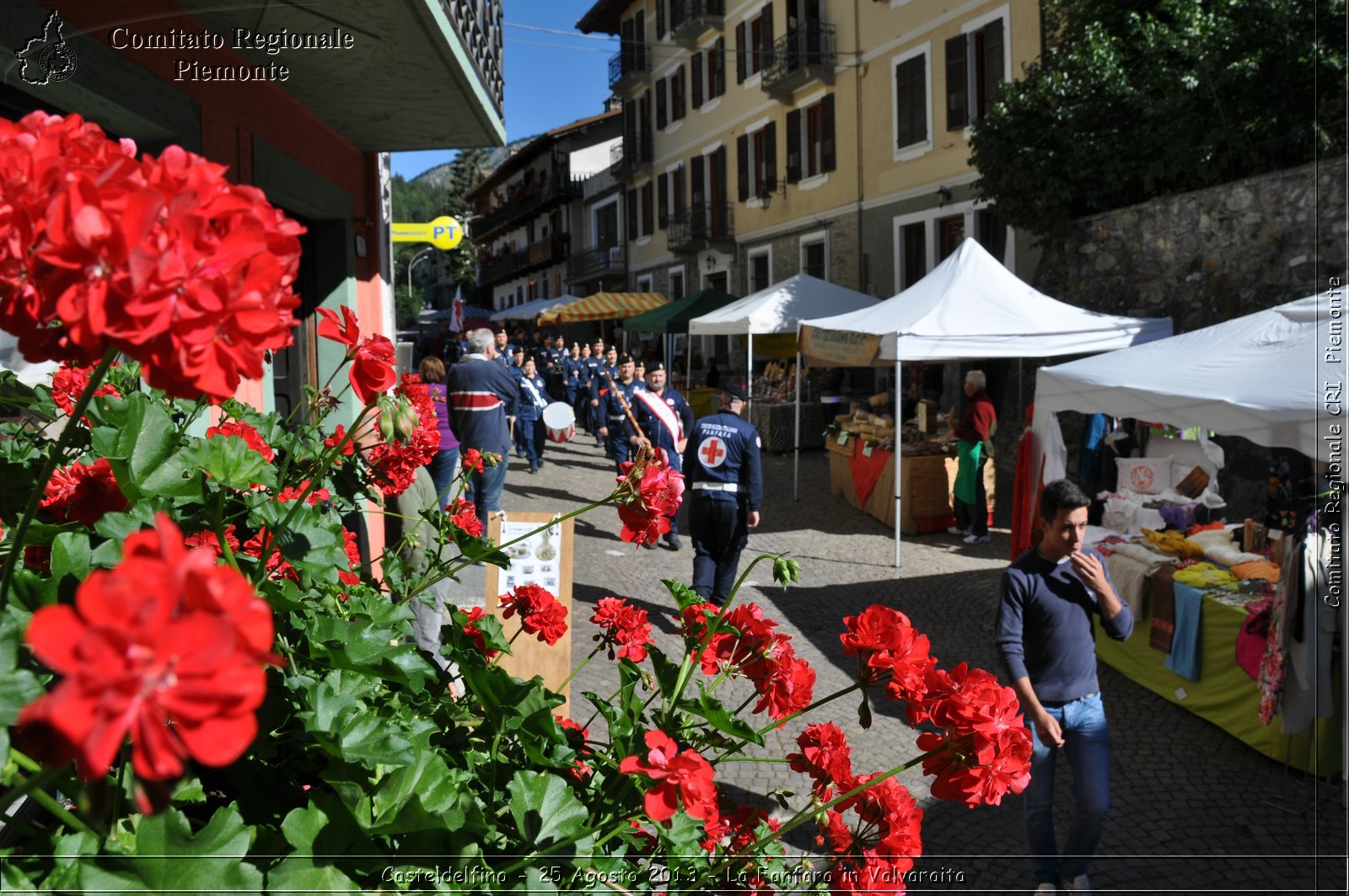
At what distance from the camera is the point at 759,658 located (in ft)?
5.08

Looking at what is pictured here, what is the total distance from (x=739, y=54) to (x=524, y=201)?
78.4ft

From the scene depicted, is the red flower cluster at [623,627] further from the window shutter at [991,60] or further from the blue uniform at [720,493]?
the window shutter at [991,60]

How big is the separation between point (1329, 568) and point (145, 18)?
545 cm

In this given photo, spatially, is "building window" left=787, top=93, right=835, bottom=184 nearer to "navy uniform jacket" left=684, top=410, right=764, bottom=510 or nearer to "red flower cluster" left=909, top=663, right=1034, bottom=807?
"navy uniform jacket" left=684, top=410, right=764, bottom=510

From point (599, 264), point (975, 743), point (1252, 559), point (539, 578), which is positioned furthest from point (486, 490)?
point (599, 264)

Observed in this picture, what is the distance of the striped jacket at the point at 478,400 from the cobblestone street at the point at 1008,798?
1.42m

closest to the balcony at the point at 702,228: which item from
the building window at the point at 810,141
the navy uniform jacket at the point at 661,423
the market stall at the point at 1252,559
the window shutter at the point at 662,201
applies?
the window shutter at the point at 662,201

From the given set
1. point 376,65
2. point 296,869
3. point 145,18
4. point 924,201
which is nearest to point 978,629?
point 376,65

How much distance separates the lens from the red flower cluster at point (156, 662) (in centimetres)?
47

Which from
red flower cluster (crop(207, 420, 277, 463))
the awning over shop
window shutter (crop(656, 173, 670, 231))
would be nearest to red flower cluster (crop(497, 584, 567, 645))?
red flower cluster (crop(207, 420, 277, 463))

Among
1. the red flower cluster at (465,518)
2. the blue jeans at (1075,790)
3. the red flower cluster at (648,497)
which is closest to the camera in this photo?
the red flower cluster at (648,497)

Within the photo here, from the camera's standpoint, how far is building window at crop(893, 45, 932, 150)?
59.1 feet

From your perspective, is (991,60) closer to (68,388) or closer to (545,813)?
(68,388)

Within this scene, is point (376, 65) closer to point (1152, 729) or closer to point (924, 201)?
point (1152, 729)
